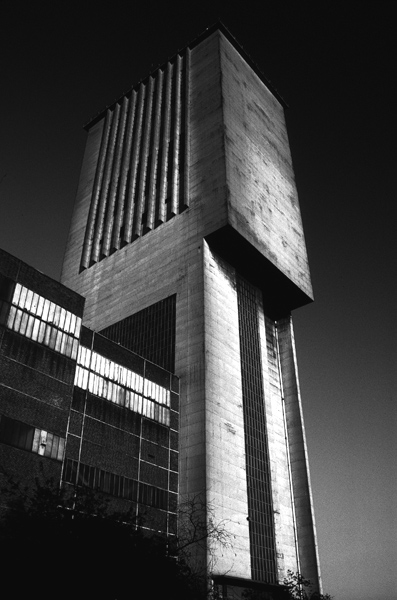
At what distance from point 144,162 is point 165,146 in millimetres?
4323

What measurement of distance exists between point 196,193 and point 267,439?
32600mm

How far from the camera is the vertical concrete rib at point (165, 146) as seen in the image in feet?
246

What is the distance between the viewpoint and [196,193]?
71.7 m

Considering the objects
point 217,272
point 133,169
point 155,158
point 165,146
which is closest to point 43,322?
point 217,272

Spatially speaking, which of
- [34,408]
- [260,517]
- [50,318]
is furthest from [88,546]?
[260,517]

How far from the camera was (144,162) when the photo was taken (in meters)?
83.9

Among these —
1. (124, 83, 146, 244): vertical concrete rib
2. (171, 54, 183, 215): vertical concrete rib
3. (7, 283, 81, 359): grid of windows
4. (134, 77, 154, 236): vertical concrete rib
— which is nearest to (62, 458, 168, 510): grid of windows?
(7, 283, 81, 359): grid of windows

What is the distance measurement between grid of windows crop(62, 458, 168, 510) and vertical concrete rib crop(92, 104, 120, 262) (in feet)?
132

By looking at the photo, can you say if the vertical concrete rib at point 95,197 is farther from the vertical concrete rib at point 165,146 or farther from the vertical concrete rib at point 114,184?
the vertical concrete rib at point 165,146

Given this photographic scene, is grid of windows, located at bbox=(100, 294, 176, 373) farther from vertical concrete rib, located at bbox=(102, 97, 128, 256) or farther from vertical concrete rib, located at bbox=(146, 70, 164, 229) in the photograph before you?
vertical concrete rib, located at bbox=(102, 97, 128, 256)

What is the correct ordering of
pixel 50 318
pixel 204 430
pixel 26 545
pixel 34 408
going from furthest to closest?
pixel 204 430, pixel 50 318, pixel 34 408, pixel 26 545

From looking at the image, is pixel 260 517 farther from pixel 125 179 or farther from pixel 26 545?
pixel 125 179

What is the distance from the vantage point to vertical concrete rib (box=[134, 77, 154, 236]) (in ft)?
256

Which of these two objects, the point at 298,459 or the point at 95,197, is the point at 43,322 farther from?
the point at 95,197
